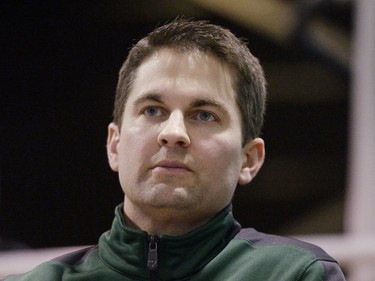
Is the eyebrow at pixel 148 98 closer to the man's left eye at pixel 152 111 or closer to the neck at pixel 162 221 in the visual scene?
the man's left eye at pixel 152 111

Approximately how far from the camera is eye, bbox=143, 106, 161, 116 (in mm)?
1385

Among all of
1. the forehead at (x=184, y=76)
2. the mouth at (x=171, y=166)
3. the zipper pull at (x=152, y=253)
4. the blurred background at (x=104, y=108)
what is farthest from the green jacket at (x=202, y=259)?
the blurred background at (x=104, y=108)

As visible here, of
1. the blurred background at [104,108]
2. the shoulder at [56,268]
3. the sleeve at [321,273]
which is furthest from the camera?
the blurred background at [104,108]

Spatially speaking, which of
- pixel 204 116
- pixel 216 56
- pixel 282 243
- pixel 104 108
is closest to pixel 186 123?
pixel 204 116

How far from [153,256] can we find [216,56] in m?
0.38

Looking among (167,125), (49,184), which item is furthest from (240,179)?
(49,184)

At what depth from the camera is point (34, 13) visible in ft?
9.48

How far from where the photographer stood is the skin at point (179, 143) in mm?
1335

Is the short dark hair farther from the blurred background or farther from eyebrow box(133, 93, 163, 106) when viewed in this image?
the blurred background

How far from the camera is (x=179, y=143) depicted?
4.39 feet

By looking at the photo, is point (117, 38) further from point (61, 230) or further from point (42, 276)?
point (42, 276)

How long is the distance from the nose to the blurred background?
1423 millimetres

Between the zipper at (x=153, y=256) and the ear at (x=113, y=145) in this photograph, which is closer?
the zipper at (x=153, y=256)

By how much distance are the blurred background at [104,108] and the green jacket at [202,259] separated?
4.40ft
